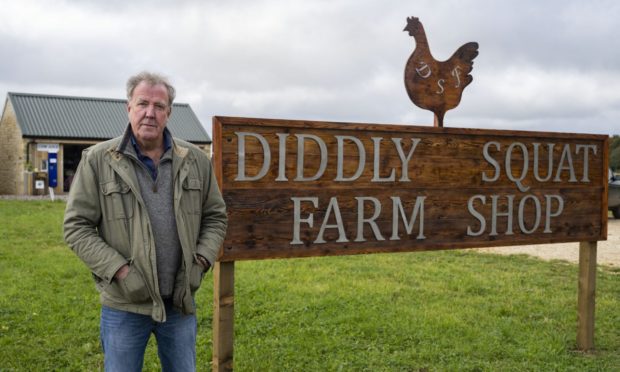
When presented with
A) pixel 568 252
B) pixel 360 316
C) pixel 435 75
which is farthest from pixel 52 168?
pixel 435 75

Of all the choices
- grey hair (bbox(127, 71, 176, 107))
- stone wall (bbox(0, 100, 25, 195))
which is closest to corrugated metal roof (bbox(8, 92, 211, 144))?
stone wall (bbox(0, 100, 25, 195))

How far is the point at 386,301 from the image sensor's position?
6812mm

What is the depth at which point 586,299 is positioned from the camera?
5391 millimetres

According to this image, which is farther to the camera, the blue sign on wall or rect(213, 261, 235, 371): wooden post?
the blue sign on wall

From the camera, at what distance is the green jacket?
8.43 feet

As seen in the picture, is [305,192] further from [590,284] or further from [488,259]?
[488,259]

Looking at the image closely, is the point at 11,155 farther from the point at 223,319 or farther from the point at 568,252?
the point at 223,319


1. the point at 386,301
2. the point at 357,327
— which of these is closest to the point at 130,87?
the point at 357,327

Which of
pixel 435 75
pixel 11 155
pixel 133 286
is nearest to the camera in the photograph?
pixel 133 286

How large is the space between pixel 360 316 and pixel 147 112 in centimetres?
401

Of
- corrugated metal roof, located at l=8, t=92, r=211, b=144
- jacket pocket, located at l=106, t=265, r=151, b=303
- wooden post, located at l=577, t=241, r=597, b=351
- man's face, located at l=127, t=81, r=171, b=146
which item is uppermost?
corrugated metal roof, located at l=8, t=92, r=211, b=144

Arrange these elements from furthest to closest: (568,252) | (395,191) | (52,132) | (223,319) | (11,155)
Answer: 1. (11,155)
2. (52,132)
3. (568,252)
4. (395,191)
5. (223,319)

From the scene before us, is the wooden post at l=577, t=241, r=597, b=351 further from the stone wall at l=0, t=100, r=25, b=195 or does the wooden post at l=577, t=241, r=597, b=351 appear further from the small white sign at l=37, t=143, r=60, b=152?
the stone wall at l=0, t=100, r=25, b=195

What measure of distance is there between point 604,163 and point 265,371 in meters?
3.53
